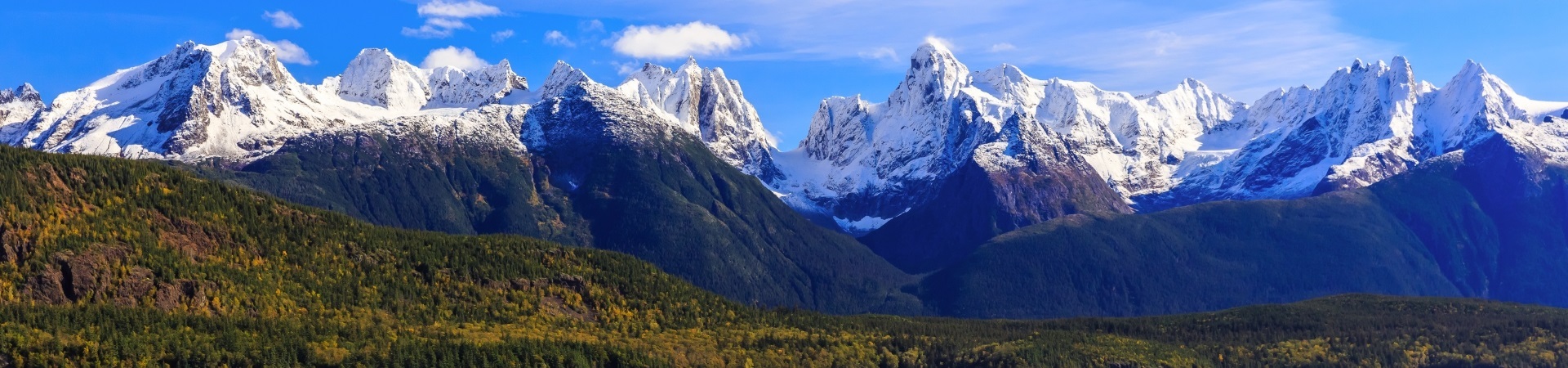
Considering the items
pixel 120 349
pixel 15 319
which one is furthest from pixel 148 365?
pixel 15 319

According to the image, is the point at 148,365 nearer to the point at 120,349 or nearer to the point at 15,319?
the point at 120,349

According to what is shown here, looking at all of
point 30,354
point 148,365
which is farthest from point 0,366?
point 148,365
